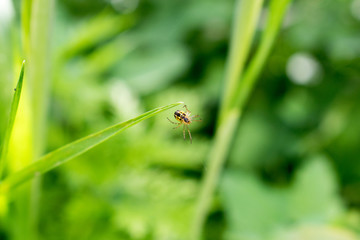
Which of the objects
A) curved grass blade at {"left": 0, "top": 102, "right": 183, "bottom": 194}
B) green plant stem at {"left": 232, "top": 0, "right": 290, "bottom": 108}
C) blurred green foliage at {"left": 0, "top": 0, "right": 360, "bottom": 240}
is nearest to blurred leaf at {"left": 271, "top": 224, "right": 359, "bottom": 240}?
blurred green foliage at {"left": 0, "top": 0, "right": 360, "bottom": 240}

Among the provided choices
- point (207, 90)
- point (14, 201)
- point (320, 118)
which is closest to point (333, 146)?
point (320, 118)

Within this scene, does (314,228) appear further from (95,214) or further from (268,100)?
(268,100)

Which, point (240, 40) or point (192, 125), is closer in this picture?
point (240, 40)

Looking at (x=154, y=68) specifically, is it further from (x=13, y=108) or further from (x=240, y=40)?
(x=13, y=108)

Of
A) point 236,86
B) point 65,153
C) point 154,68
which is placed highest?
point 154,68

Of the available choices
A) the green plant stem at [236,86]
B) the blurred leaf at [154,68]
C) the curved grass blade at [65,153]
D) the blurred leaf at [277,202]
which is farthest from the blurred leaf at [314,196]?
the curved grass blade at [65,153]

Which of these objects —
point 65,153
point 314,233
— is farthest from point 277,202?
point 65,153

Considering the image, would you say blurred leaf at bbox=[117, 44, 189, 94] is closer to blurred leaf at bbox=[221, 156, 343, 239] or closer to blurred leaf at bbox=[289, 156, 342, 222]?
blurred leaf at bbox=[221, 156, 343, 239]

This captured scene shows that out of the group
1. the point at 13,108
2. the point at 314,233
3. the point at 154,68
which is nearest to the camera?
the point at 13,108
